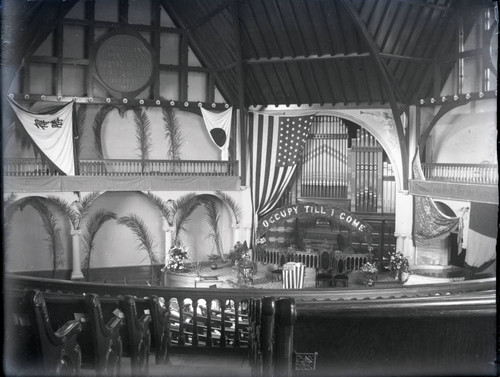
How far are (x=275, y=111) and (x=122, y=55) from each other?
17.9ft

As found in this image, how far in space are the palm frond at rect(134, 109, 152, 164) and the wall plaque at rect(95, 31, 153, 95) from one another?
869mm

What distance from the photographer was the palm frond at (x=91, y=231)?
1889 cm

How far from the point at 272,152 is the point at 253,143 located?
0.77 m

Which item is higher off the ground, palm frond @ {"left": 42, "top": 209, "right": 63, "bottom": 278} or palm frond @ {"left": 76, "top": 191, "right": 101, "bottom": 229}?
palm frond @ {"left": 76, "top": 191, "right": 101, "bottom": 229}

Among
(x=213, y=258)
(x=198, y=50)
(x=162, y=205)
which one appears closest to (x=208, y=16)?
(x=198, y=50)

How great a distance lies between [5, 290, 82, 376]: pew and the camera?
10.6 ft

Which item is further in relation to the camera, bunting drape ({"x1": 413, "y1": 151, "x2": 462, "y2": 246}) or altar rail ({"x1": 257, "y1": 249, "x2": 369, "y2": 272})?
bunting drape ({"x1": 413, "y1": 151, "x2": 462, "y2": 246})

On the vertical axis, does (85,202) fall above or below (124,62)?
below

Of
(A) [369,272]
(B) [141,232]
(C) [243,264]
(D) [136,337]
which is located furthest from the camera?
(B) [141,232]

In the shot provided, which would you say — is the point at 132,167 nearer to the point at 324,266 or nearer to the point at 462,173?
the point at 324,266

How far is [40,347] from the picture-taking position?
3.24 m

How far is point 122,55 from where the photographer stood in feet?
62.9

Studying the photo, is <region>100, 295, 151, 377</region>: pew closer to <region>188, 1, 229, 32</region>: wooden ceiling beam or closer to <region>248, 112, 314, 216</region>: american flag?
<region>188, 1, 229, 32</region>: wooden ceiling beam

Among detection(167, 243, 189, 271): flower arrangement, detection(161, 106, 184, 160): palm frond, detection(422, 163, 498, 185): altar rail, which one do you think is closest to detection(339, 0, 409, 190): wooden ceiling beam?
detection(422, 163, 498, 185): altar rail
